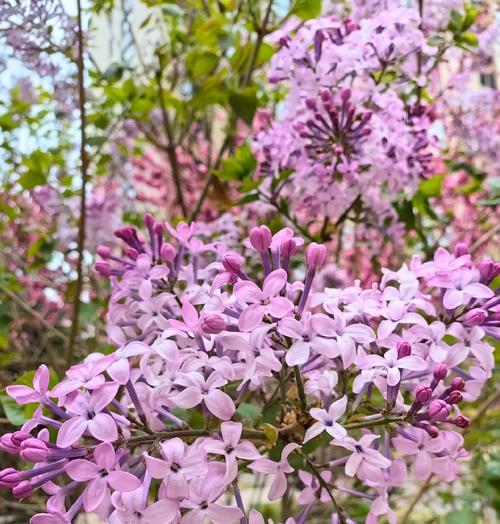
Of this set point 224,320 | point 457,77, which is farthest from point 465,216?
point 224,320

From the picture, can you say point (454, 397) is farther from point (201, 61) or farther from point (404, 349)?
point (201, 61)

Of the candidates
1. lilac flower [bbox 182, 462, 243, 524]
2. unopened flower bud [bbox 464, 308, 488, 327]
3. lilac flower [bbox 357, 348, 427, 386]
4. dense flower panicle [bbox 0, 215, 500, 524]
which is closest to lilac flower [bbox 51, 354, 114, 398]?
dense flower panicle [bbox 0, 215, 500, 524]

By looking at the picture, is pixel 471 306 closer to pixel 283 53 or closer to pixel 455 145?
pixel 283 53

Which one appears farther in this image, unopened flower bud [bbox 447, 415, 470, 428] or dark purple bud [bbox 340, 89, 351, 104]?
dark purple bud [bbox 340, 89, 351, 104]

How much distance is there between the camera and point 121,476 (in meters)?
0.45

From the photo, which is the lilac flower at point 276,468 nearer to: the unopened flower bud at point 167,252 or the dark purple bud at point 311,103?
the unopened flower bud at point 167,252

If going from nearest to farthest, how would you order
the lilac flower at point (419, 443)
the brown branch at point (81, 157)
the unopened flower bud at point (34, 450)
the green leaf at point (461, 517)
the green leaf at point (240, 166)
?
A: the unopened flower bud at point (34, 450)
the lilac flower at point (419, 443)
the brown branch at point (81, 157)
the green leaf at point (240, 166)
the green leaf at point (461, 517)

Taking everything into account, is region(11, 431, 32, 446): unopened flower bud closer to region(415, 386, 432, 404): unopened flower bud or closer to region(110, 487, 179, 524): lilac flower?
region(110, 487, 179, 524): lilac flower

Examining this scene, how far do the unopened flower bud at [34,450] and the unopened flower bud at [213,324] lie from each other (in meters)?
0.14

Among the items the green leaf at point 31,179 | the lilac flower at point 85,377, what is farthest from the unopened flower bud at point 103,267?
the green leaf at point 31,179

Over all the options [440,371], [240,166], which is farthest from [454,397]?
[240,166]

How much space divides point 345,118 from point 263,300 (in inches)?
18.6

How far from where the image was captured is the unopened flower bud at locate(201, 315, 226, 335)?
500 mm

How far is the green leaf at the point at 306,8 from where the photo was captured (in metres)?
1.06
